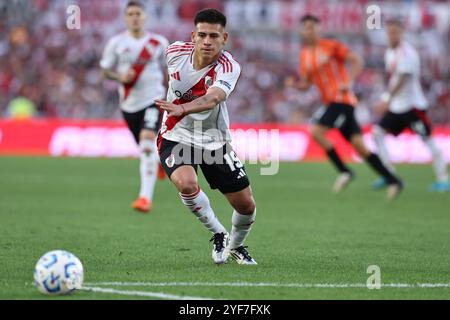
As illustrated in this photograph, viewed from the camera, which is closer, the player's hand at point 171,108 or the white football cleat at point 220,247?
the player's hand at point 171,108

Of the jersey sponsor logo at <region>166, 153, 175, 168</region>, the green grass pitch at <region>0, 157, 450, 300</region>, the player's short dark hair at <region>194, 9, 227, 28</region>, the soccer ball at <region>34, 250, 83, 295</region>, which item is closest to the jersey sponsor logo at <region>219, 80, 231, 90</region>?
the player's short dark hair at <region>194, 9, 227, 28</region>

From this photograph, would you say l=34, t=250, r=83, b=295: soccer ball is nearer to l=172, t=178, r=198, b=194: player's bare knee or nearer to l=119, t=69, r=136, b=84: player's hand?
l=172, t=178, r=198, b=194: player's bare knee

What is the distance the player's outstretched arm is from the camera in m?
6.66

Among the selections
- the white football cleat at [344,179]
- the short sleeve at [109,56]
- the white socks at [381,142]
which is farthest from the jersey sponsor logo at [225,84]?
the white socks at [381,142]

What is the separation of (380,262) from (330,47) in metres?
7.02

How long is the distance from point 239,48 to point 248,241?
70.9 feet

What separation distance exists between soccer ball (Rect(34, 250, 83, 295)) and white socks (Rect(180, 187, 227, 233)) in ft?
5.38

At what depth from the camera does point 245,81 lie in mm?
30250

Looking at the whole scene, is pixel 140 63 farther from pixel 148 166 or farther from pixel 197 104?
pixel 197 104

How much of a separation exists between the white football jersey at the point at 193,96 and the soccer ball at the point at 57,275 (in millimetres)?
1873

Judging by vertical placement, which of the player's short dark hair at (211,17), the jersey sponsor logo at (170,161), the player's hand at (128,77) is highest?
the player's short dark hair at (211,17)

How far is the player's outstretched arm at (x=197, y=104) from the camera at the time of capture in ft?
21.9

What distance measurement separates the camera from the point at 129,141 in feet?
78.0

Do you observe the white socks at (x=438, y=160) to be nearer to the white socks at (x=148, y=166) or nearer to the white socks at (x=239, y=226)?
the white socks at (x=148, y=166)
